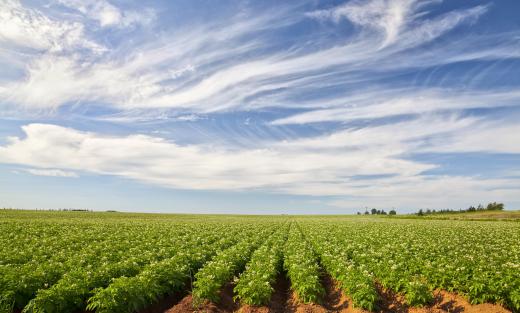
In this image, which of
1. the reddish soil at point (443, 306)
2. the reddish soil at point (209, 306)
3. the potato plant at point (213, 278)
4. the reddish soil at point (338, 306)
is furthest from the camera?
the potato plant at point (213, 278)

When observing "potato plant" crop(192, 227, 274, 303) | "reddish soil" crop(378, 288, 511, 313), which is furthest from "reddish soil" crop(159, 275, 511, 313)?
"potato plant" crop(192, 227, 274, 303)

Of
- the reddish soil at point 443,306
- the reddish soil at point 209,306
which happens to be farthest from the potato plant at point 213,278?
the reddish soil at point 443,306

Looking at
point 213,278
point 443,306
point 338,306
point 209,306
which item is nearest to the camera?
point 443,306

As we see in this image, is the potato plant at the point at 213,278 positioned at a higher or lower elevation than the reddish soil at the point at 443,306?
higher

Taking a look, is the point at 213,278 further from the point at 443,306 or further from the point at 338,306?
the point at 443,306

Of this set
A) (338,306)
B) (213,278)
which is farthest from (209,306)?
(338,306)

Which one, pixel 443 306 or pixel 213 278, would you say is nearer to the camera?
pixel 443 306

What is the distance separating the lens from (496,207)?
141 meters

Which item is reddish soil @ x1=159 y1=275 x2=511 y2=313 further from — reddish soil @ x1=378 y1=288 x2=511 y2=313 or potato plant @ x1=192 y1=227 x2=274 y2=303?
potato plant @ x1=192 y1=227 x2=274 y2=303

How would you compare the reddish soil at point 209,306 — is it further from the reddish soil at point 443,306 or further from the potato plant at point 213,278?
the reddish soil at point 443,306

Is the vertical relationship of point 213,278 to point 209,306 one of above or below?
above

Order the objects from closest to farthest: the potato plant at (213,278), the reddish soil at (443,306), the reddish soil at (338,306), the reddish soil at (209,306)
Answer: the reddish soil at (443,306), the reddish soil at (338,306), the reddish soil at (209,306), the potato plant at (213,278)

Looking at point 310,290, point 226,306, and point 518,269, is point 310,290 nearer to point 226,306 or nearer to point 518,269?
point 226,306

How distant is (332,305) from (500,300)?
531cm
